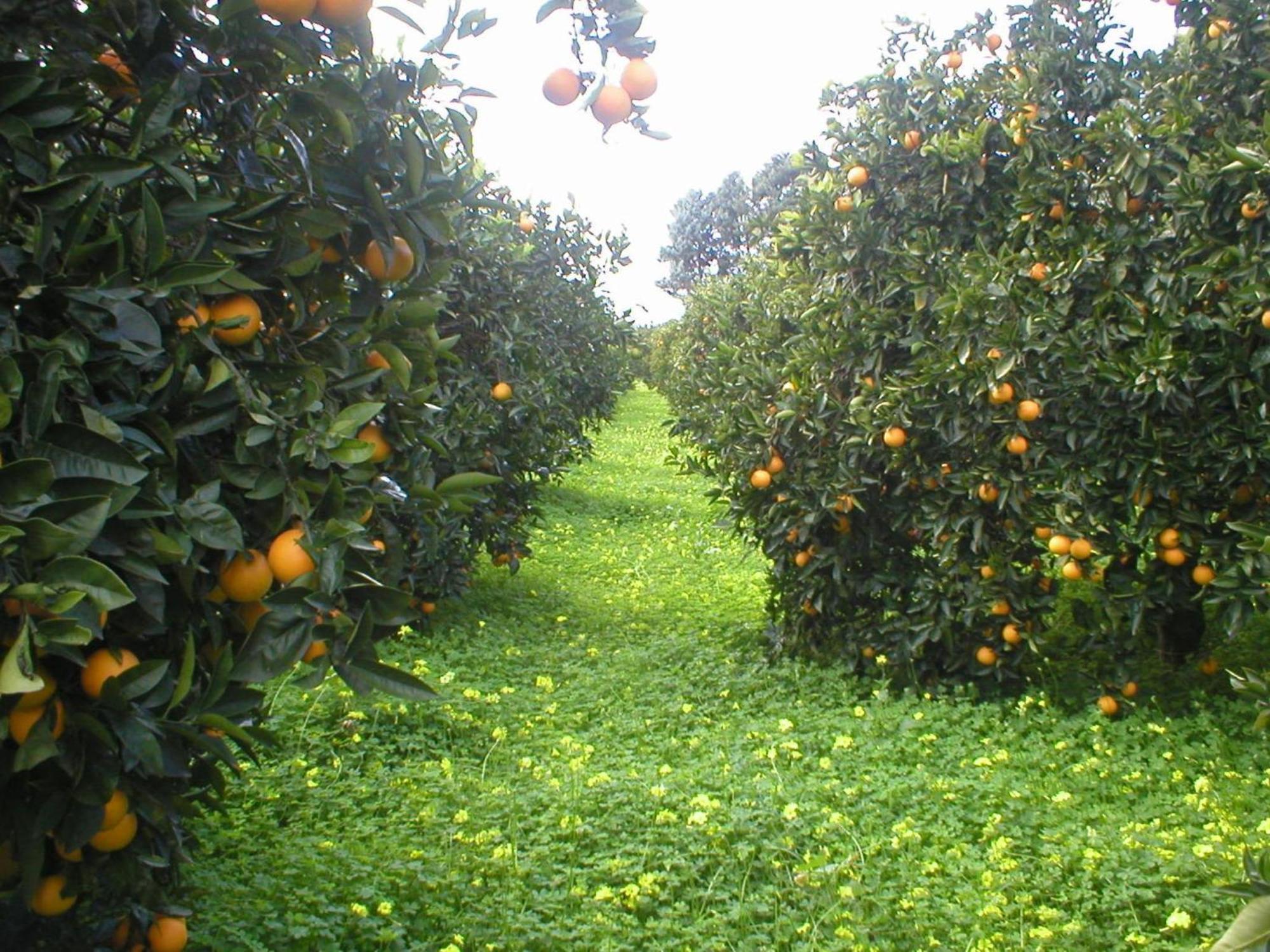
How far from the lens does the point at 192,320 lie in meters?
1.93

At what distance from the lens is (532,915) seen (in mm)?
3055

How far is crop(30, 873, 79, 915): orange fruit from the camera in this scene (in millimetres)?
1985

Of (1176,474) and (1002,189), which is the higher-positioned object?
(1002,189)

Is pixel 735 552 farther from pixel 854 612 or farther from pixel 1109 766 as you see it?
pixel 1109 766

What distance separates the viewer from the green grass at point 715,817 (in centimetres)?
300

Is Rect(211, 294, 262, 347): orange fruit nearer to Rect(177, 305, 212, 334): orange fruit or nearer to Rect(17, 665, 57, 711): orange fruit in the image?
Rect(177, 305, 212, 334): orange fruit

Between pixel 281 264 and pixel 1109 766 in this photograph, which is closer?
pixel 281 264

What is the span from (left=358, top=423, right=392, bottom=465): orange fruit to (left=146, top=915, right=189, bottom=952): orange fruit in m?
1.05

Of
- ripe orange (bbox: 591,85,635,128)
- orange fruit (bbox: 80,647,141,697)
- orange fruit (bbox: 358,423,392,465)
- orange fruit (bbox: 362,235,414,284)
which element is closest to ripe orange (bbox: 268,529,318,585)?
orange fruit (bbox: 80,647,141,697)

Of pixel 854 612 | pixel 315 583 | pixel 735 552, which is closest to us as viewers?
pixel 315 583

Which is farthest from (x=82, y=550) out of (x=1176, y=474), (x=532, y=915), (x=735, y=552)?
(x=735, y=552)

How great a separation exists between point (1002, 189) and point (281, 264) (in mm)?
4042

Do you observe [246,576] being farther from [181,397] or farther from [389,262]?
[389,262]

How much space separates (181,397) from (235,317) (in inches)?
7.3
